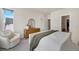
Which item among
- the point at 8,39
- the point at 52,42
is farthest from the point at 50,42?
the point at 8,39

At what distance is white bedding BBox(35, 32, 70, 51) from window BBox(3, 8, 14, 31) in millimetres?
575

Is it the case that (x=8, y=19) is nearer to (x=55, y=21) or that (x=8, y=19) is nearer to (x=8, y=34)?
(x=8, y=34)

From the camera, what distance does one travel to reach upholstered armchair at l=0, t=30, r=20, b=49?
6.28 feet

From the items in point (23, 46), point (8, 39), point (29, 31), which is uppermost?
point (29, 31)

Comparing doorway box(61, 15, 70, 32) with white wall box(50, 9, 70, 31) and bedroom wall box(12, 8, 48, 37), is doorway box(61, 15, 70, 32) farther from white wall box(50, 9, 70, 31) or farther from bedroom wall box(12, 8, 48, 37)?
bedroom wall box(12, 8, 48, 37)

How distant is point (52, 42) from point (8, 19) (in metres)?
0.85

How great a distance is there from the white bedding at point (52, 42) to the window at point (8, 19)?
0.57m

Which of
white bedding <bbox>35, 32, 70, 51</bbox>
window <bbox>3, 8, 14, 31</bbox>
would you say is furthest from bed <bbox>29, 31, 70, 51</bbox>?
window <bbox>3, 8, 14, 31</bbox>

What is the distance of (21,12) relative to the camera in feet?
6.42

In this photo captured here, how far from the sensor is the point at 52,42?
1937 millimetres

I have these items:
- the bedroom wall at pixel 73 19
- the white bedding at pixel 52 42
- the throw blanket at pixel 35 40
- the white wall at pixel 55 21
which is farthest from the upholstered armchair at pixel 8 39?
the bedroom wall at pixel 73 19

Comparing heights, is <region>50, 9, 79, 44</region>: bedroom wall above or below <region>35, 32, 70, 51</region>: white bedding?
above
